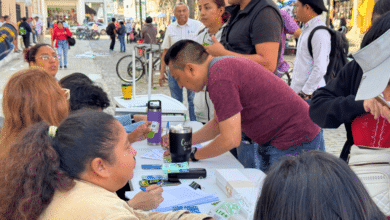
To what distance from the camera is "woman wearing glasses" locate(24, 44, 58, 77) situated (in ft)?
12.1

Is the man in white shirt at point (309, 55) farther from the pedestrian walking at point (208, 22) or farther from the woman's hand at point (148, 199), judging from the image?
the woman's hand at point (148, 199)

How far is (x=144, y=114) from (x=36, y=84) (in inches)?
45.3

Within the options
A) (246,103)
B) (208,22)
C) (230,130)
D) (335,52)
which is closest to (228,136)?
(230,130)

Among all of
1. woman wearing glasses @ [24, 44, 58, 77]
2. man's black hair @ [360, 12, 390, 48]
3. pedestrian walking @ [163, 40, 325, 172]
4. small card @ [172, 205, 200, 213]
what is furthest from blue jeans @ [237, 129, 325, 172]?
woman wearing glasses @ [24, 44, 58, 77]

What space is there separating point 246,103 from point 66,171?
3.93 feet

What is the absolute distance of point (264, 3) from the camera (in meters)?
2.75

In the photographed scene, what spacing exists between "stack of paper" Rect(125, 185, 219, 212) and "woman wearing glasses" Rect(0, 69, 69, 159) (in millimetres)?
572

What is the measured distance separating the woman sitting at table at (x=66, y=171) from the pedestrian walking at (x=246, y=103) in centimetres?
82

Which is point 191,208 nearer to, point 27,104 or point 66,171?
point 66,171

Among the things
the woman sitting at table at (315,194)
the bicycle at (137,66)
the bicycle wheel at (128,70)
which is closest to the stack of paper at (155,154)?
the woman sitting at table at (315,194)

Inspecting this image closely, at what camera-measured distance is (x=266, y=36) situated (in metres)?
2.72

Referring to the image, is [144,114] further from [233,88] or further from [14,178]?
[14,178]

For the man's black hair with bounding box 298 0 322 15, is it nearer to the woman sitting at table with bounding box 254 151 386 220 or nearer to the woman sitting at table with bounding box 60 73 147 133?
the woman sitting at table with bounding box 60 73 147 133

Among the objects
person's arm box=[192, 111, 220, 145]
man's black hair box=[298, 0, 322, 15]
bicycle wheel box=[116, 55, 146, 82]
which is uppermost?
man's black hair box=[298, 0, 322, 15]
